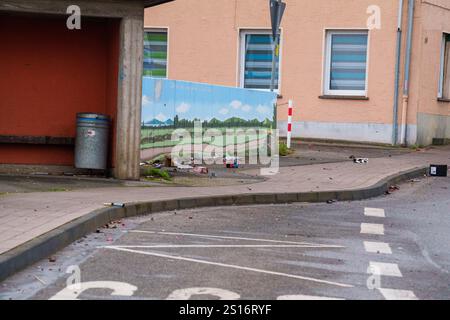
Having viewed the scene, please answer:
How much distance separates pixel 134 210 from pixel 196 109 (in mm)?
7532

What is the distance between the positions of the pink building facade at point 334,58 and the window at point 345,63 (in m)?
0.03

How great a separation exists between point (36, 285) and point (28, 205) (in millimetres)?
4049

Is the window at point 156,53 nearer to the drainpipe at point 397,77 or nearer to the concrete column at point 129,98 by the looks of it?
the drainpipe at point 397,77

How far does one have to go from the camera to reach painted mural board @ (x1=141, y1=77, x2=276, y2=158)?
17.8 m

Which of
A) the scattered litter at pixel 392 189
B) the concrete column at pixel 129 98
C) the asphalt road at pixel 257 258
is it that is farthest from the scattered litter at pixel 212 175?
the asphalt road at pixel 257 258

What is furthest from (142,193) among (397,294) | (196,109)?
(397,294)

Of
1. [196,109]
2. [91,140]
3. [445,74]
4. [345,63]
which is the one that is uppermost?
[345,63]

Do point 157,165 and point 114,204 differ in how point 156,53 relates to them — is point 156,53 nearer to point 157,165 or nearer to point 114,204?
point 157,165

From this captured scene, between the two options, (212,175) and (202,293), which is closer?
(202,293)

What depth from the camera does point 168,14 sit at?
2872 centimetres

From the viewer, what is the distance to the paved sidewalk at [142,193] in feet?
32.6

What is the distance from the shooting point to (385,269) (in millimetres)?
8773
